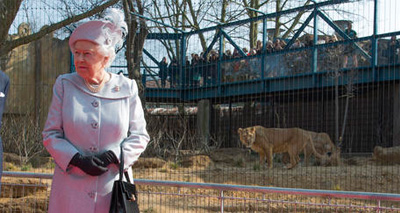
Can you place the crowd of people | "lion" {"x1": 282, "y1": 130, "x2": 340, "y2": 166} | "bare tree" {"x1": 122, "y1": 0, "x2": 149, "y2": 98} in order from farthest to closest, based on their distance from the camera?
"lion" {"x1": 282, "y1": 130, "x2": 340, "y2": 166} → "bare tree" {"x1": 122, "y1": 0, "x2": 149, "y2": 98} → the crowd of people

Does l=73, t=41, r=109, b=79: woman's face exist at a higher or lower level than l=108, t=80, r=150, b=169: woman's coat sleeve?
higher

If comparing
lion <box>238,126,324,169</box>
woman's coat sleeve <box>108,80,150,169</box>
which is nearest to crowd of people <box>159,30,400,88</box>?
lion <box>238,126,324,169</box>

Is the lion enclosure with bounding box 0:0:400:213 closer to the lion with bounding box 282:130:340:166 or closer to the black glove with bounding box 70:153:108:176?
the lion with bounding box 282:130:340:166

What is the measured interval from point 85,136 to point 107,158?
0.62ft

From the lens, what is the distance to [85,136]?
8.64 feet

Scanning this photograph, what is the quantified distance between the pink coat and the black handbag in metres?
0.06

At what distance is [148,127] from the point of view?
11273 mm

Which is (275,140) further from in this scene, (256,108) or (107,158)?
(107,158)

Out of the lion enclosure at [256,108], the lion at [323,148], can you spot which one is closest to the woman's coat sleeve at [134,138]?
the lion enclosure at [256,108]

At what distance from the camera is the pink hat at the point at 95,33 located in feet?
8.73

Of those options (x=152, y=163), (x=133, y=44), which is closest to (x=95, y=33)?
(x=133, y=44)

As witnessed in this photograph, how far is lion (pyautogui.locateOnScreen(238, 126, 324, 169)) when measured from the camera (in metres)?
12.3

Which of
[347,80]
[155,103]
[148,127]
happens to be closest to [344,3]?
[347,80]

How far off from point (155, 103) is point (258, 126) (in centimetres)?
296
